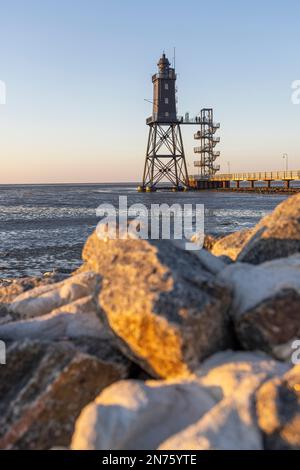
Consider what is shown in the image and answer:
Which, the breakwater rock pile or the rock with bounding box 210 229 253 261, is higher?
the rock with bounding box 210 229 253 261

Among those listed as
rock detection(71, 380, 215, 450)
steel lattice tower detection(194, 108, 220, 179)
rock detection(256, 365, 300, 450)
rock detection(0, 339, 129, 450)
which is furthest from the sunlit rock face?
steel lattice tower detection(194, 108, 220, 179)

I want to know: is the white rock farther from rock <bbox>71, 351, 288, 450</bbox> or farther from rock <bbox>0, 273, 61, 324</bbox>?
rock <bbox>0, 273, 61, 324</bbox>

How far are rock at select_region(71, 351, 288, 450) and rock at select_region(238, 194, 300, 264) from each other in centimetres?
155

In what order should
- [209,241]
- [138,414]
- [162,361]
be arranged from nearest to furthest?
[138,414], [162,361], [209,241]

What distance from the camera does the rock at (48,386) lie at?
3086mm

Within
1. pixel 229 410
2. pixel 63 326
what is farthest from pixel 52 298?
pixel 229 410

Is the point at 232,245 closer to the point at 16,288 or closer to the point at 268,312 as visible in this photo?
the point at 268,312

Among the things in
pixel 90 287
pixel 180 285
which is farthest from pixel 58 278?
pixel 180 285

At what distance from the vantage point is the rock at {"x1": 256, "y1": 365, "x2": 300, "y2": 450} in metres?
2.78

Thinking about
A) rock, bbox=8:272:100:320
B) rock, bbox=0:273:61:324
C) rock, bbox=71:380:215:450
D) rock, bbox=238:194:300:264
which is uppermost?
rock, bbox=238:194:300:264

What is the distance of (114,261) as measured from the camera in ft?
12.9

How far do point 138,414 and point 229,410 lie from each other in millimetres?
549

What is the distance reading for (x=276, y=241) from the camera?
4680mm
